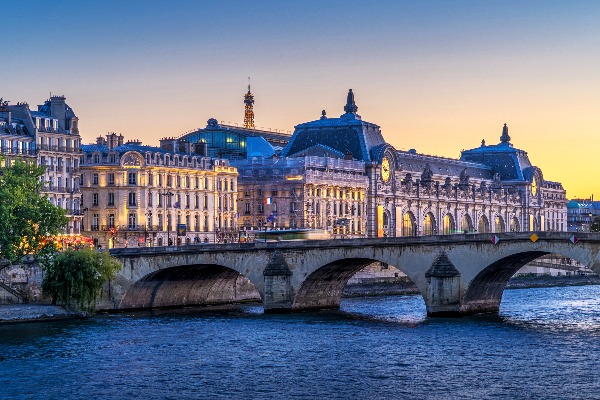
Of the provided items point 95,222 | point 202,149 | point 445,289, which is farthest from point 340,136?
point 445,289

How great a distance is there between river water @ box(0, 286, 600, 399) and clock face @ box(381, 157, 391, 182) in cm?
8454

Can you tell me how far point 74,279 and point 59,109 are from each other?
127 ft

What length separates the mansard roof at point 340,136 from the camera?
7416 inches

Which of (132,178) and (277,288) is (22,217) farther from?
(132,178)

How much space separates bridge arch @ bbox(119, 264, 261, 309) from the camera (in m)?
Answer: 110

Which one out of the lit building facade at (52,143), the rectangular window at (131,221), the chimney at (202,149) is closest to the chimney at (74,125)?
the lit building facade at (52,143)

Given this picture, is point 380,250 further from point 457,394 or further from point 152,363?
point 457,394

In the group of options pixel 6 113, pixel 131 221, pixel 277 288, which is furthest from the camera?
pixel 131 221

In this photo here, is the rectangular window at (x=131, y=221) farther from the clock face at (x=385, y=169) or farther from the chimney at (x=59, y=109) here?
the clock face at (x=385, y=169)

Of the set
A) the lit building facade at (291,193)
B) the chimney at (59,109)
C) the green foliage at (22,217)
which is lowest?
the green foliage at (22,217)

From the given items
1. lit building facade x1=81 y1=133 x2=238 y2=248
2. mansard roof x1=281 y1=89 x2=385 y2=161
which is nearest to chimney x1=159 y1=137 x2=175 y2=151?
lit building facade x1=81 y1=133 x2=238 y2=248

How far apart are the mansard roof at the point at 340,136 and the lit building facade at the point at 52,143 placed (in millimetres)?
52332

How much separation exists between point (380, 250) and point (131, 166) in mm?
48415

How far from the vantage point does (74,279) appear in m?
103
